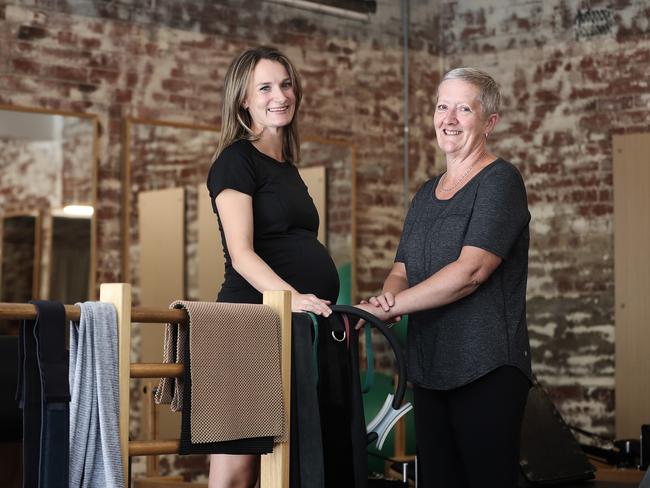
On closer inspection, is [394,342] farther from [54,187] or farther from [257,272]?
[54,187]

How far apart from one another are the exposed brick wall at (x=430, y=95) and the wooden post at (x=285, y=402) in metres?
3.41

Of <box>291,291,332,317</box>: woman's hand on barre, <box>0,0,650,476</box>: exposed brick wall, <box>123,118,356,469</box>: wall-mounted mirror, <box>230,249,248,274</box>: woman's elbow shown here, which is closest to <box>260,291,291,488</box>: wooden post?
<box>291,291,332,317</box>: woman's hand on barre

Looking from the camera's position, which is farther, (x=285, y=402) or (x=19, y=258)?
(x=19, y=258)

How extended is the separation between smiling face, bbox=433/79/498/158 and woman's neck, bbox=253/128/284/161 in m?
0.51

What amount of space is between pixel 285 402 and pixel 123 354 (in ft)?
1.52

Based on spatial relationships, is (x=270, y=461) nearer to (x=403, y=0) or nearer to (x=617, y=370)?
(x=617, y=370)

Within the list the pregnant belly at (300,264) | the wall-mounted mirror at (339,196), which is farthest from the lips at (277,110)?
the wall-mounted mirror at (339,196)

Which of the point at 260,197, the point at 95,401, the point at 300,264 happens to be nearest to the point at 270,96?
the point at 260,197

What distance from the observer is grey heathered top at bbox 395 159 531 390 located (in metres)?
2.81

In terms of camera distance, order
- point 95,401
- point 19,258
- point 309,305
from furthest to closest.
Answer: point 19,258
point 309,305
point 95,401

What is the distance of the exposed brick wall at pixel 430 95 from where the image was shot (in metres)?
5.99

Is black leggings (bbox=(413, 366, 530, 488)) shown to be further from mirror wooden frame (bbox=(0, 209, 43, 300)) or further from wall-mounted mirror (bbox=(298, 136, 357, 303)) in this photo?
wall-mounted mirror (bbox=(298, 136, 357, 303))

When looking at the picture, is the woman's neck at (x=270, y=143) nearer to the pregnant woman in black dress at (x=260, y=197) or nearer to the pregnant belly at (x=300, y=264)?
the pregnant woman in black dress at (x=260, y=197)

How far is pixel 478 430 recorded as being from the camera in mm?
2799
